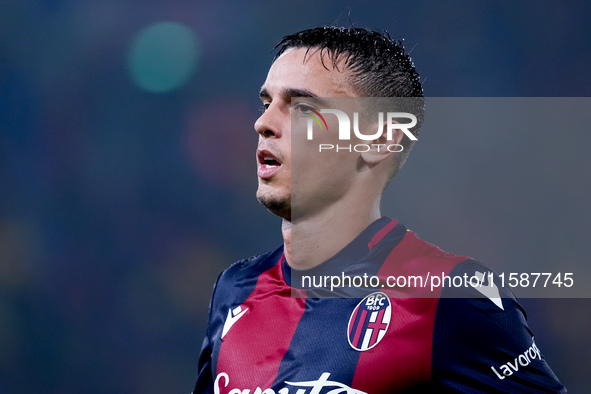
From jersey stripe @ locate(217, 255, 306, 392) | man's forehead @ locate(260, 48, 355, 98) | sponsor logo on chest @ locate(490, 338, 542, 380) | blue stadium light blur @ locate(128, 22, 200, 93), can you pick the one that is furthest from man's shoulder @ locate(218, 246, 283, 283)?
blue stadium light blur @ locate(128, 22, 200, 93)

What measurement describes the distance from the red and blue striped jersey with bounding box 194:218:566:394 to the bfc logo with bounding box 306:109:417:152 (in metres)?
0.28

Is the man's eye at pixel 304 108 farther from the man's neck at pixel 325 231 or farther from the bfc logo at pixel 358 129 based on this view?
the man's neck at pixel 325 231

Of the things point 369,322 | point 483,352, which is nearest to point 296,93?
point 369,322

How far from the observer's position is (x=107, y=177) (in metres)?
4.65

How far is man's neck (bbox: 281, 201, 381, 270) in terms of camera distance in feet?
6.53

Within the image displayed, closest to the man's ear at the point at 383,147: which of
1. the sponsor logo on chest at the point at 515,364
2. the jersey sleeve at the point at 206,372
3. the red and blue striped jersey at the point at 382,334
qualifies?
the red and blue striped jersey at the point at 382,334

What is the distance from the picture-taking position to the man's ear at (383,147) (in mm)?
1981

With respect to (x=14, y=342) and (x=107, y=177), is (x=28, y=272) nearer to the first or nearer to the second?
(x=14, y=342)

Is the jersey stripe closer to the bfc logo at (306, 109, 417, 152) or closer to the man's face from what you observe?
the man's face

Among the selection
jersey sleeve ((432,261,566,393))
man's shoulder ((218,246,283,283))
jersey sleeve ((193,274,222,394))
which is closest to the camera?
jersey sleeve ((432,261,566,393))

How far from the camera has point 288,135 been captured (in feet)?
6.31

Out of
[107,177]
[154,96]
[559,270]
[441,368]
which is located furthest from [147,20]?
[441,368]

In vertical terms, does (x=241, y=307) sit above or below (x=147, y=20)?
below

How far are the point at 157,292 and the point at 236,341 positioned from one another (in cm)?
258
